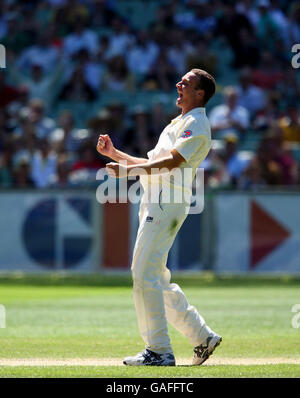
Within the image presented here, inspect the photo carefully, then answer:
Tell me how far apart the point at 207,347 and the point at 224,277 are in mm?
10585

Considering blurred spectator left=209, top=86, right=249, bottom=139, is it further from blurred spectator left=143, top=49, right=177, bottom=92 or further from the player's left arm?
the player's left arm

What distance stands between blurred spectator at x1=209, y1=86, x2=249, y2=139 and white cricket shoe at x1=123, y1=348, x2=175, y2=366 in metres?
13.7

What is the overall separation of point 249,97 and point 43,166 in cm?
577

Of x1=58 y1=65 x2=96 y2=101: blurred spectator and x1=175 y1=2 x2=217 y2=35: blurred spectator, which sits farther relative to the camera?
x1=175 y1=2 x2=217 y2=35: blurred spectator

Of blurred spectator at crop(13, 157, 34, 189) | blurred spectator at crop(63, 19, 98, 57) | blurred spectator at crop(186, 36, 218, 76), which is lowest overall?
blurred spectator at crop(13, 157, 34, 189)

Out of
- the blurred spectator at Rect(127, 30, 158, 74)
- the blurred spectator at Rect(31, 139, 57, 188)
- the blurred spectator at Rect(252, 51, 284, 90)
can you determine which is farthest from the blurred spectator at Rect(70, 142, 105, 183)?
the blurred spectator at Rect(252, 51, 284, 90)

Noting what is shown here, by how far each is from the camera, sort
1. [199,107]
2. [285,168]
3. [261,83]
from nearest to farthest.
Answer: [199,107] < [285,168] < [261,83]

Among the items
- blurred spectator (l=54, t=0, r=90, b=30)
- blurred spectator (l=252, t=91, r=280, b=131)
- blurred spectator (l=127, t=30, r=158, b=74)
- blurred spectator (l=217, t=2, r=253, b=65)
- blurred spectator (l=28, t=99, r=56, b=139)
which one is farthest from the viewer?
blurred spectator (l=54, t=0, r=90, b=30)

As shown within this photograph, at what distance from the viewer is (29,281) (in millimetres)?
18688

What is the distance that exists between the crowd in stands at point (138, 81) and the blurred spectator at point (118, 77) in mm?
26

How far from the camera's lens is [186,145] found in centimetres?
822

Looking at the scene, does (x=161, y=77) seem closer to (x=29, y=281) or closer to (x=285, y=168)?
(x=285, y=168)

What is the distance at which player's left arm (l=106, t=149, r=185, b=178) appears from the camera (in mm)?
8008

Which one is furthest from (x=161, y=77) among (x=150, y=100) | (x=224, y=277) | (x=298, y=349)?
(x=298, y=349)
